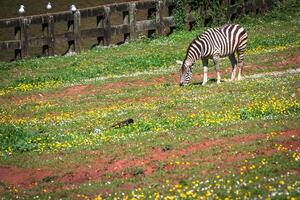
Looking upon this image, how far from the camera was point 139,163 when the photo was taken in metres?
17.1

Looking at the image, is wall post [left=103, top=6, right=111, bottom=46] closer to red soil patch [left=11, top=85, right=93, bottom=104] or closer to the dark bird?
red soil patch [left=11, top=85, right=93, bottom=104]

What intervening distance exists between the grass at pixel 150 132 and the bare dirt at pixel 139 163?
0.03 m

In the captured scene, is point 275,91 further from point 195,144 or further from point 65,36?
point 65,36

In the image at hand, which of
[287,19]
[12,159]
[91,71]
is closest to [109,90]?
[91,71]

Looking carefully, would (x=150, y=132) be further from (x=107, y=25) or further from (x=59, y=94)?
(x=107, y=25)

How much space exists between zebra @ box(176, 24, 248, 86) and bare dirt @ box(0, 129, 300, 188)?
445 inches

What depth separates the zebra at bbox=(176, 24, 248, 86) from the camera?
96.6ft

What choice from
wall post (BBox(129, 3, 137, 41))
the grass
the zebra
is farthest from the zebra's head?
wall post (BBox(129, 3, 137, 41))

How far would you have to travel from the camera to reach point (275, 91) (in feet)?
80.5

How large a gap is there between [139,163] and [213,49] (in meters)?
13.3

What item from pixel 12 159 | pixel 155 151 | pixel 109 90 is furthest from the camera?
pixel 109 90

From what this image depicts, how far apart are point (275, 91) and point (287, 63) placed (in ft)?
25.9

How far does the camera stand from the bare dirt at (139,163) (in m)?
16.4

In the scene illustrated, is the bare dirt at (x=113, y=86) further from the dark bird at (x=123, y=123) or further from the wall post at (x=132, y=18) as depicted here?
the wall post at (x=132, y=18)
